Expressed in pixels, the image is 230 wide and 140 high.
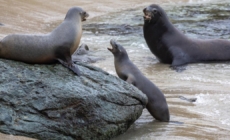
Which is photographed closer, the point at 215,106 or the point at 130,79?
the point at 130,79

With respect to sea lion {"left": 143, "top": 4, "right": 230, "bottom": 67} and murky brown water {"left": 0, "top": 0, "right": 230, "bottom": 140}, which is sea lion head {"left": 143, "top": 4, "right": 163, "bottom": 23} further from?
murky brown water {"left": 0, "top": 0, "right": 230, "bottom": 140}

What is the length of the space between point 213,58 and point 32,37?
500 cm

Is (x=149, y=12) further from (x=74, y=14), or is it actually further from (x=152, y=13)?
(x=74, y=14)

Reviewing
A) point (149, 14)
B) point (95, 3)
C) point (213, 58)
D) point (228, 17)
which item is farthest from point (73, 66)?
point (95, 3)

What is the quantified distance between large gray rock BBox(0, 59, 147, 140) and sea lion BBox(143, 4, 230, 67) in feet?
13.8

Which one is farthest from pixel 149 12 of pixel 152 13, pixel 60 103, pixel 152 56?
pixel 60 103

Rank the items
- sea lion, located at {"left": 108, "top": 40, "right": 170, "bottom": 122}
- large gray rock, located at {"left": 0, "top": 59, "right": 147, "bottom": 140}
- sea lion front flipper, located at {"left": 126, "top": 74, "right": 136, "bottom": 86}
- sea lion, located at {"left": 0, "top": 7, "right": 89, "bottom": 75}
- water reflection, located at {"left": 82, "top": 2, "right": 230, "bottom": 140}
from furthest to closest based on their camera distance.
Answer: sea lion front flipper, located at {"left": 126, "top": 74, "right": 136, "bottom": 86}, sea lion, located at {"left": 108, "top": 40, "right": 170, "bottom": 122}, water reflection, located at {"left": 82, "top": 2, "right": 230, "bottom": 140}, sea lion, located at {"left": 0, "top": 7, "right": 89, "bottom": 75}, large gray rock, located at {"left": 0, "top": 59, "right": 147, "bottom": 140}

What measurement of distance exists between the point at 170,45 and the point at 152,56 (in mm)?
647

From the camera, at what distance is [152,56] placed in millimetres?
9297


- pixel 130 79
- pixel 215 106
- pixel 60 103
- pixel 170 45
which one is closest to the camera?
pixel 60 103

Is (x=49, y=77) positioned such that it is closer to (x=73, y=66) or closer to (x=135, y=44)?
(x=73, y=66)

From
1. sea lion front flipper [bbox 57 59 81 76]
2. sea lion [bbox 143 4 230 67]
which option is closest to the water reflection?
sea lion [bbox 143 4 230 67]

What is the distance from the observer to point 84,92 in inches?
165

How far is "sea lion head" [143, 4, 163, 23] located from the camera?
28.3ft
